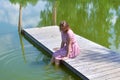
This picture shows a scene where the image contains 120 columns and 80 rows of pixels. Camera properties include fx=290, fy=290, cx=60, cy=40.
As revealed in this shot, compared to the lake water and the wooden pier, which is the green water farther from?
the wooden pier

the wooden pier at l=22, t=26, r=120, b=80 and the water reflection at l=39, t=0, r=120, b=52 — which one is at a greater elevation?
the water reflection at l=39, t=0, r=120, b=52

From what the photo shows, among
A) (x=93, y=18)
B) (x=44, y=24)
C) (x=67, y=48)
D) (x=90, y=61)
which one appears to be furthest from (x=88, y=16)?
(x=90, y=61)

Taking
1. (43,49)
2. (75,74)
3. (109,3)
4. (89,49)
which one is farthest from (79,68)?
(109,3)

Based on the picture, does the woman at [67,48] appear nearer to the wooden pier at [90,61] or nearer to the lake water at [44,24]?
the wooden pier at [90,61]

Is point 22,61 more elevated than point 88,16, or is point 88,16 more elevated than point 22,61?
point 88,16

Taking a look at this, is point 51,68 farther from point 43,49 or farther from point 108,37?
point 108,37

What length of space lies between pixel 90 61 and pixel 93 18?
611 centimetres

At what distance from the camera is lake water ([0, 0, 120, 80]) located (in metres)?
7.13

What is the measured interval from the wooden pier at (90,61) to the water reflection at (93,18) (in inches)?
54.2

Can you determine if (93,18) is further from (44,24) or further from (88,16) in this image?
(44,24)

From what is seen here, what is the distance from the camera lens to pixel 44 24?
11.9 metres

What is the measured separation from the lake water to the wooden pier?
0.28 meters

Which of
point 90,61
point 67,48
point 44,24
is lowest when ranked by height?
point 90,61

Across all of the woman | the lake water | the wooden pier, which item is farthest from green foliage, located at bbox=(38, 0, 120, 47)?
the woman
